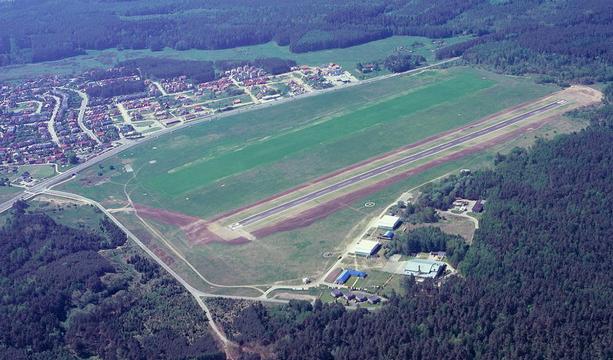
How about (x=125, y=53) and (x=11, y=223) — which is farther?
(x=125, y=53)

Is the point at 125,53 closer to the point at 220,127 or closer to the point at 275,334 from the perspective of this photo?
the point at 220,127

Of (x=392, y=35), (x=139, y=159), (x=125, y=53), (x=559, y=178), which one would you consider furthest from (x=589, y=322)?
(x=125, y=53)

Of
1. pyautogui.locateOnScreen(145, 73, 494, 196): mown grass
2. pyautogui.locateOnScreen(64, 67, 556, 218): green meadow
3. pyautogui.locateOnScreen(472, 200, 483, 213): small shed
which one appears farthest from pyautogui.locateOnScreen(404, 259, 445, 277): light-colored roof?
pyautogui.locateOnScreen(145, 73, 494, 196): mown grass

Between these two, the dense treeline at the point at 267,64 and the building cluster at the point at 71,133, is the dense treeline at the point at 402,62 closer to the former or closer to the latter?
the dense treeline at the point at 267,64

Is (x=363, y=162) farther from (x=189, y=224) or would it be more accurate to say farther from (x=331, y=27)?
(x=331, y=27)

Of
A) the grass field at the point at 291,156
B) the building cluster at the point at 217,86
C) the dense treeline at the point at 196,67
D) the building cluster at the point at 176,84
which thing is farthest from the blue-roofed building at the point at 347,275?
the dense treeline at the point at 196,67

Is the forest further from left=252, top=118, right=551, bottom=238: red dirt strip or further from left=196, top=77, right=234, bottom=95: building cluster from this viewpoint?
left=252, top=118, right=551, bottom=238: red dirt strip

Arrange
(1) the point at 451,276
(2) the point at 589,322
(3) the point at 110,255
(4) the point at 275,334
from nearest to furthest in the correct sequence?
1. (2) the point at 589,322
2. (4) the point at 275,334
3. (1) the point at 451,276
4. (3) the point at 110,255
